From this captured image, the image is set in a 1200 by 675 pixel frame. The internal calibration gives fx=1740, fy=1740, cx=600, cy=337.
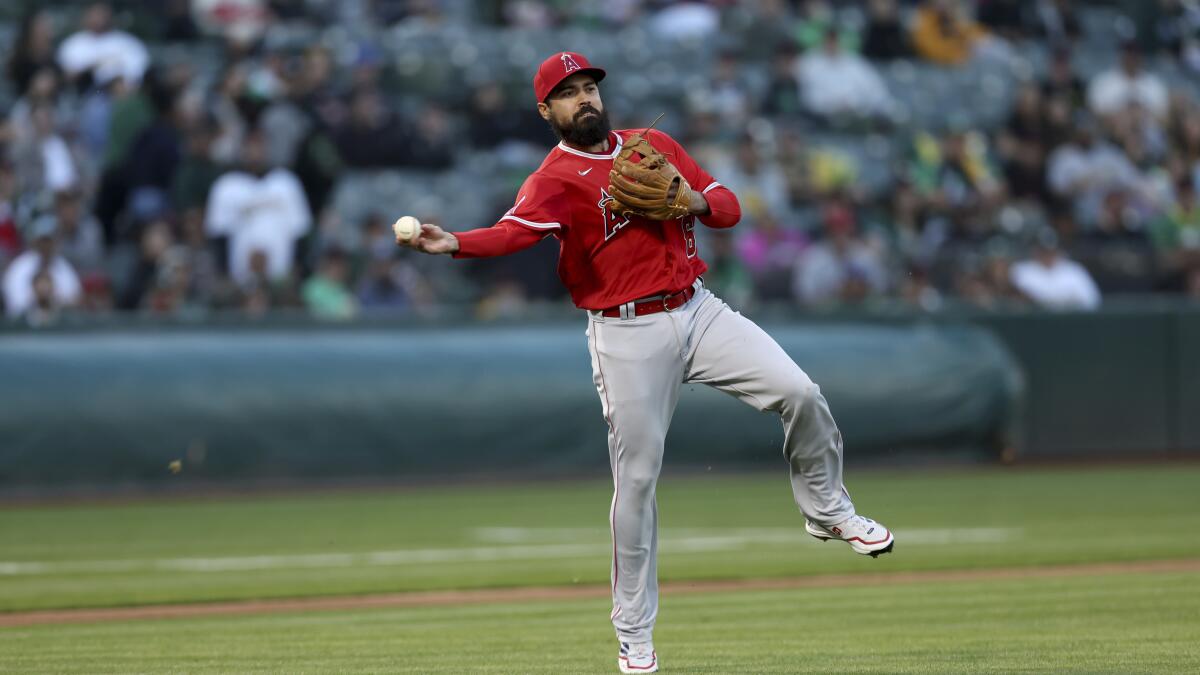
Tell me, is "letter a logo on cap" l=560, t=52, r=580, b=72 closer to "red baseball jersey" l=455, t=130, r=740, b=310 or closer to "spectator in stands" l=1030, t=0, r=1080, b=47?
"red baseball jersey" l=455, t=130, r=740, b=310

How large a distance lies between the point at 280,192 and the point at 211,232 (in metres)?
0.70

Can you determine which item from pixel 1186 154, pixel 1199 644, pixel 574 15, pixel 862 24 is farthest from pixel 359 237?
pixel 1199 644

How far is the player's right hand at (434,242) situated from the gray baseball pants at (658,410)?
0.82 meters

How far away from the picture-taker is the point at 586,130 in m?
6.42

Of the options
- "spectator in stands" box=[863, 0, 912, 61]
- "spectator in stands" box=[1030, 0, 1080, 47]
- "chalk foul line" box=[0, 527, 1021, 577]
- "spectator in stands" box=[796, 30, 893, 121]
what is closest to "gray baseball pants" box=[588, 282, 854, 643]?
"chalk foul line" box=[0, 527, 1021, 577]

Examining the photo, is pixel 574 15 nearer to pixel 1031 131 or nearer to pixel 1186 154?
pixel 1031 131

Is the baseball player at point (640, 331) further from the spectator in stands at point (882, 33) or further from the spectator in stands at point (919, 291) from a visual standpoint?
the spectator in stands at point (882, 33)

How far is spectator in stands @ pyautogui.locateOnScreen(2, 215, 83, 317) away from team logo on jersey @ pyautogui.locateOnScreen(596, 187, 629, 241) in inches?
349

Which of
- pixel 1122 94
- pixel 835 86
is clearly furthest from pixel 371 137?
pixel 1122 94

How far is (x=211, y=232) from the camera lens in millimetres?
15438

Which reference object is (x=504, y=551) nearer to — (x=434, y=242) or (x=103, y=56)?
(x=434, y=242)

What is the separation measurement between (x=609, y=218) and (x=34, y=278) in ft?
29.6

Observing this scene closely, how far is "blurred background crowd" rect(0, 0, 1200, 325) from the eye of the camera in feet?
50.5

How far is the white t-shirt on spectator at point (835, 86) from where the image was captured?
1994cm
